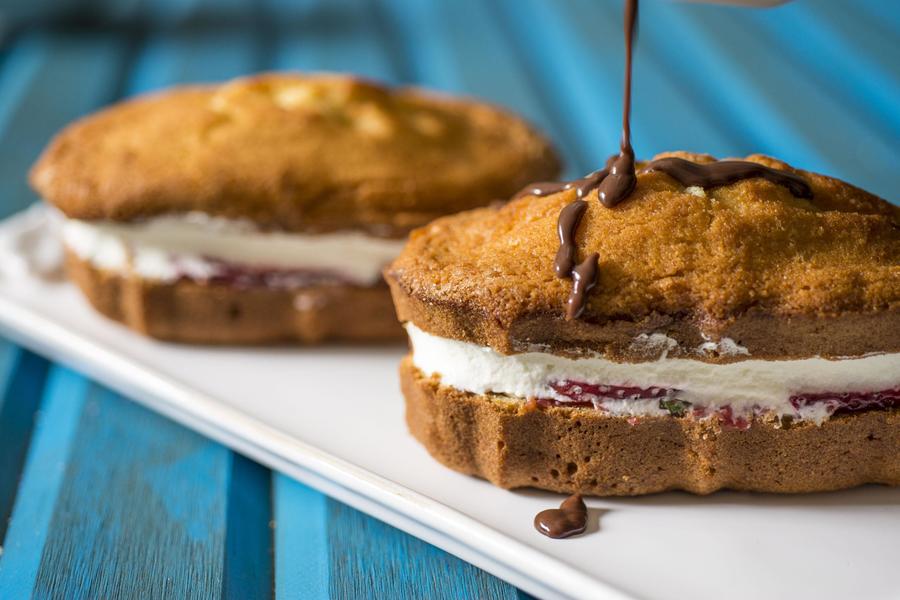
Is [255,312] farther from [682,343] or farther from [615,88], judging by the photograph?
A: [615,88]

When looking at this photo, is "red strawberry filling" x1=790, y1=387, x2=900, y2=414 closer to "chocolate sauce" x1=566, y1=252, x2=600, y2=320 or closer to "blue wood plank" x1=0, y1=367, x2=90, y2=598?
"chocolate sauce" x1=566, y1=252, x2=600, y2=320

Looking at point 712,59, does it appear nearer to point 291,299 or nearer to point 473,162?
point 473,162

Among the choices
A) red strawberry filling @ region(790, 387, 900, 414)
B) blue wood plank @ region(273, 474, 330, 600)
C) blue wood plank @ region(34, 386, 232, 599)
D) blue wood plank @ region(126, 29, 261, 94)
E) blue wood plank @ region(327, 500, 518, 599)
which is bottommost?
blue wood plank @ region(126, 29, 261, 94)

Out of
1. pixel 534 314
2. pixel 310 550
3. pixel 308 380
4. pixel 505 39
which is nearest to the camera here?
pixel 534 314

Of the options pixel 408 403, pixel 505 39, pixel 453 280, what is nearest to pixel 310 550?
pixel 408 403

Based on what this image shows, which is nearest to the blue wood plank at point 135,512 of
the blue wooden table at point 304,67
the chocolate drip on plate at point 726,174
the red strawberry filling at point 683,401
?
the blue wooden table at point 304,67

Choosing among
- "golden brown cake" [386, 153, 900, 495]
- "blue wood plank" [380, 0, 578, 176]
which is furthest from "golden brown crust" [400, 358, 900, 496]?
"blue wood plank" [380, 0, 578, 176]

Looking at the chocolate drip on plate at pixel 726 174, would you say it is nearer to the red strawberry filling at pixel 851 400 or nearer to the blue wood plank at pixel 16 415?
the red strawberry filling at pixel 851 400
